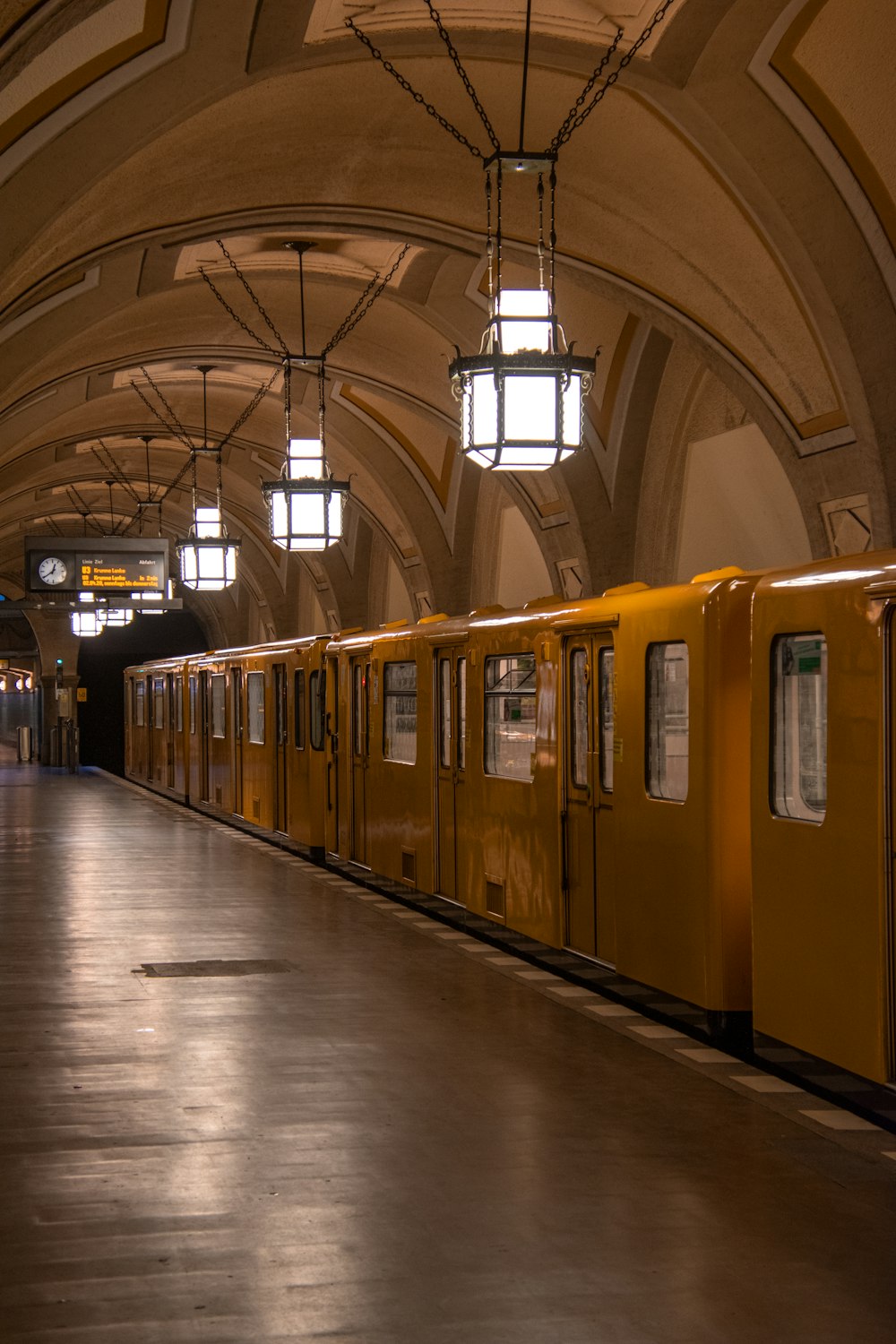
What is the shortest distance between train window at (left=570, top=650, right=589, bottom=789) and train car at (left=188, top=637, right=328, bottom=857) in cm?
725

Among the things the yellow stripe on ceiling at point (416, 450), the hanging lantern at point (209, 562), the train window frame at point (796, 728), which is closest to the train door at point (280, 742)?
the hanging lantern at point (209, 562)

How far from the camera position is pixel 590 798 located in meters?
9.85

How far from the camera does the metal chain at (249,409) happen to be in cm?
2224

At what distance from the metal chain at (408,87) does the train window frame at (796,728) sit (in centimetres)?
480

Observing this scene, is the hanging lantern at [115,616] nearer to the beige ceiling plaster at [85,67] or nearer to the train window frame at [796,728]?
the beige ceiling plaster at [85,67]

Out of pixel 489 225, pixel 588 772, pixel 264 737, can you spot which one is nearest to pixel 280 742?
pixel 264 737

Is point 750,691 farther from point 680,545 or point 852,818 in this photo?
point 680,545

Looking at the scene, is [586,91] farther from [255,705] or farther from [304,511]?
[255,705]

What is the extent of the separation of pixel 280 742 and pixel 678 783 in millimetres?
11459

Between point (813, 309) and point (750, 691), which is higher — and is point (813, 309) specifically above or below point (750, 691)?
above

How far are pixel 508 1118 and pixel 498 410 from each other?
472 cm

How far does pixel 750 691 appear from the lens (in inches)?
301

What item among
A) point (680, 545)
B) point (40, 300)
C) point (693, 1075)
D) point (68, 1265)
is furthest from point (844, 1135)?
point (680, 545)

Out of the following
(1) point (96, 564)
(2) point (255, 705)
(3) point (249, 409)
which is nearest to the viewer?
(2) point (255, 705)
